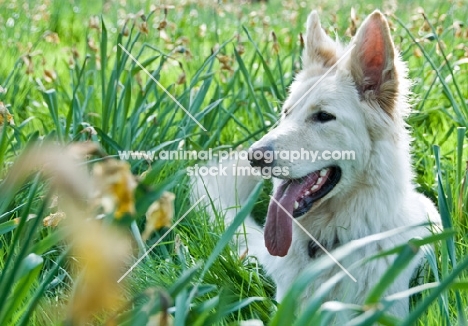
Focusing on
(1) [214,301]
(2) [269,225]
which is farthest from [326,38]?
(1) [214,301]

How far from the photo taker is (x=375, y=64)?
286cm

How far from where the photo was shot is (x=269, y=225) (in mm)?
2781

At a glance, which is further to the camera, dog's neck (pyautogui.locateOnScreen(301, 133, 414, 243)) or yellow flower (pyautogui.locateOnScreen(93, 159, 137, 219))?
dog's neck (pyautogui.locateOnScreen(301, 133, 414, 243))


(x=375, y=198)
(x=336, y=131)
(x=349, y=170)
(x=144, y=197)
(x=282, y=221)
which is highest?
(x=144, y=197)

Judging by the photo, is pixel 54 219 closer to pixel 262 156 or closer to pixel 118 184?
pixel 262 156

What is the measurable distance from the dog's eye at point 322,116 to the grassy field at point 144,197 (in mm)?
468

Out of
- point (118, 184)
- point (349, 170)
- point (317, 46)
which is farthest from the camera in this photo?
point (317, 46)

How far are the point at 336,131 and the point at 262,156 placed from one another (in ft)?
1.18

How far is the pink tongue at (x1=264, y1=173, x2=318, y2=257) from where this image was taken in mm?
2760

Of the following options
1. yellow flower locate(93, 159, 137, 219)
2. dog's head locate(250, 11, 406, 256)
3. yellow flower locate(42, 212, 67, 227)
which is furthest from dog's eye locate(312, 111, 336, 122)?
yellow flower locate(93, 159, 137, 219)

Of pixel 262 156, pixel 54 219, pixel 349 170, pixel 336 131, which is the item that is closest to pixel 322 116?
pixel 336 131

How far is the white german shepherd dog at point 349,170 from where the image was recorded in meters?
2.73

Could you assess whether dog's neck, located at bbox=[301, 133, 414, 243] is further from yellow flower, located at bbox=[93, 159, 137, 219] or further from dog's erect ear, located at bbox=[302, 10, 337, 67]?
yellow flower, located at bbox=[93, 159, 137, 219]

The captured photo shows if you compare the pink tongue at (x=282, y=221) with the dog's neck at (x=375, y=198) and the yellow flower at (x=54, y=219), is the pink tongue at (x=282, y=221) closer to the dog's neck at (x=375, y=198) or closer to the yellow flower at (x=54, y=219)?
the dog's neck at (x=375, y=198)
